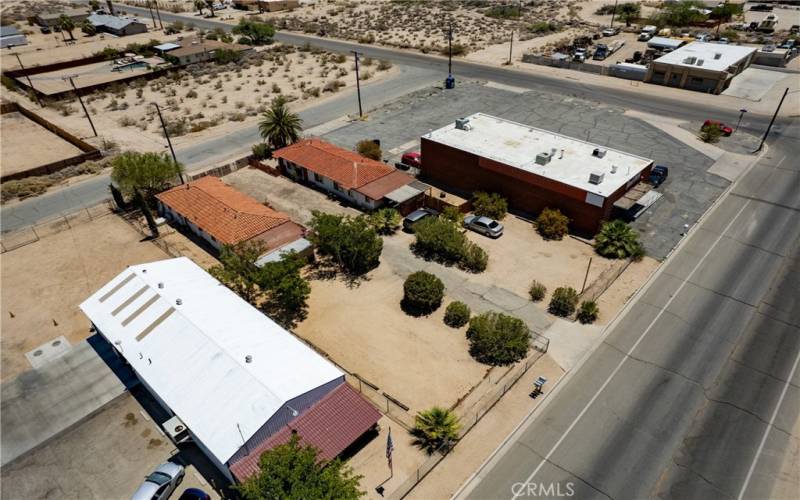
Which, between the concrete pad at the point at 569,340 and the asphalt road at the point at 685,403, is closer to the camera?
the asphalt road at the point at 685,403

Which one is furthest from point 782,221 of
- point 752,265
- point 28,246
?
point 28,246

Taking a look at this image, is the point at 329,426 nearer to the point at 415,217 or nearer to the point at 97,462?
the point at 97,462

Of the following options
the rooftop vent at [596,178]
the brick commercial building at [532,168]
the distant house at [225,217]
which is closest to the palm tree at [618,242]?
the brick commercial building at [532,168]

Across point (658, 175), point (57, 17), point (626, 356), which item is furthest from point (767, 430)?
point (57, 17)

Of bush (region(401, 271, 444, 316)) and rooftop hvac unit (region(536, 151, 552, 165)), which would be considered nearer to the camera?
bush (region(401, 271, 444, 316))

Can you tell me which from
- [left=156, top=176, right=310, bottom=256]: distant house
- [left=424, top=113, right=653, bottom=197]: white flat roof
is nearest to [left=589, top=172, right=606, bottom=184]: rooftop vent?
[left=424, top=113, right=653, bottom=197]: white flat roof

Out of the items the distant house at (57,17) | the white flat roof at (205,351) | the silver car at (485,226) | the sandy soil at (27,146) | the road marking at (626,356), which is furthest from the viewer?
the distant house at (57,17)

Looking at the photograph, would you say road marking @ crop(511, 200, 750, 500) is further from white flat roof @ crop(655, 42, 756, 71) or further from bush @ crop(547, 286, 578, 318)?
white flat roof @ crop(655, 42, 756, 71)

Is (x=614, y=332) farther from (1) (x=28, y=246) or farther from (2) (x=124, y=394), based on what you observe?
(1) (x=28, y=246)

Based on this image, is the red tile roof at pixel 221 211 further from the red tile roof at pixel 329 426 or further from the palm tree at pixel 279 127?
the red tile roof at pixel 329 426
